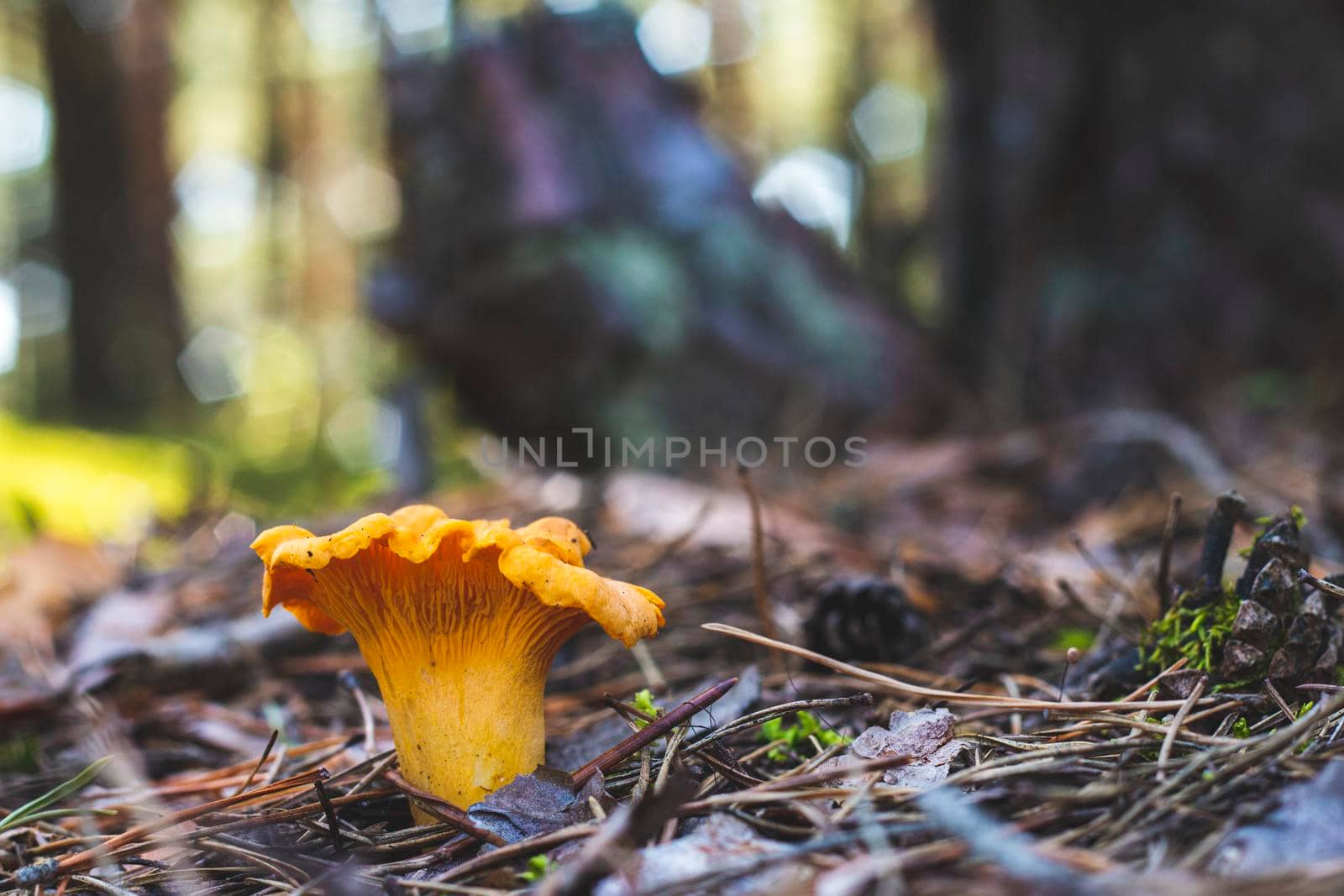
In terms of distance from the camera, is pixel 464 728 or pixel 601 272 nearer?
pixel 464 728

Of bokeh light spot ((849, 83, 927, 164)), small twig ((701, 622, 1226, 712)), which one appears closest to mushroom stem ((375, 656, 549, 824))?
small twig ((701, 622, 1226, 712))

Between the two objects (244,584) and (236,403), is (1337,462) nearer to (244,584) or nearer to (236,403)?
(244,584)

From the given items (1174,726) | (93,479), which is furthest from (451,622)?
(93,479)

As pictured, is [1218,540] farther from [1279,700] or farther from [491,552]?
[491,552]

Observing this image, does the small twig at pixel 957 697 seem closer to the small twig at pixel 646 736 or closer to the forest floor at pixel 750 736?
the forest floor at pixel 750 736

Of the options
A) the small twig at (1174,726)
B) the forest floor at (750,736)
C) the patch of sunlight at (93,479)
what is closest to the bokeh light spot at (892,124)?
the patch of sunlight at (93,479)

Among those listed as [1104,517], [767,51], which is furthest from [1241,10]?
[767,51]

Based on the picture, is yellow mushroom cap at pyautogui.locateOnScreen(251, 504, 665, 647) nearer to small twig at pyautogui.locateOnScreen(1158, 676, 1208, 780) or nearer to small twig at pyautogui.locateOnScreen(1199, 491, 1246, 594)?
small twig at pyautogui.locateOnScreen(1158, 676, 1208, 780)
